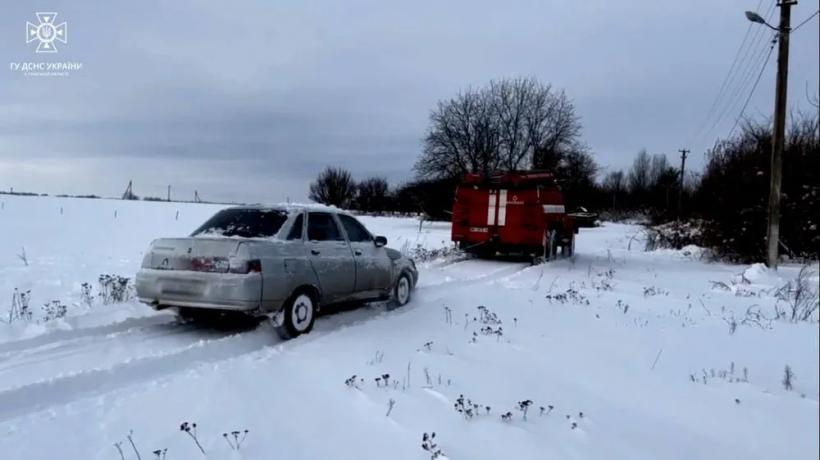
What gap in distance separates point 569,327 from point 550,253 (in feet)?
30.2

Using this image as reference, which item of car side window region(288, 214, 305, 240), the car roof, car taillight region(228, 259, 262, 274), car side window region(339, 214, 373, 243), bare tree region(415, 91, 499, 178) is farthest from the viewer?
bare tree region(415, 91, 499, 178)

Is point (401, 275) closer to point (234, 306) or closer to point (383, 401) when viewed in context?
point (234, 306)

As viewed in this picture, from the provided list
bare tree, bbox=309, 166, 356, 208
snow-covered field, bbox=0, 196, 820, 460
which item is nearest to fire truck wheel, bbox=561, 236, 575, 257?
snow-covered field, bbox=0, 196, 820, 460

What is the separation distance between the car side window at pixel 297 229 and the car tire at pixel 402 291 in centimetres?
229

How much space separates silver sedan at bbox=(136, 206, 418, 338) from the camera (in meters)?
6.12

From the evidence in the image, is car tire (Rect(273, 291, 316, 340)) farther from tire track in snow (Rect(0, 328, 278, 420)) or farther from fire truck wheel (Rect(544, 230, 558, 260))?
fire truck wheel (Rect(544, 230, 558, 260))

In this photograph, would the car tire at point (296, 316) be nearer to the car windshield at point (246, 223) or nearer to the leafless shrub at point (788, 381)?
the car windshield at point (246, 223)

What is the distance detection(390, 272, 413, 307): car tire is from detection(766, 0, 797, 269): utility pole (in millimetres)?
9456

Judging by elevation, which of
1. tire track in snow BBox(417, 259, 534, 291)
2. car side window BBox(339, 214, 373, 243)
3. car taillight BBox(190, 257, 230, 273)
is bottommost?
tire track in snow BBox(417, 259, 534, 291)

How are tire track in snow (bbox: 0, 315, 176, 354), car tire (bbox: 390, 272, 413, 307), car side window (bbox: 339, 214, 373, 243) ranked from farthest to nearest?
car tire (bbox: 390, 272, 413, 307) < car side window (bbox: 339, 214, 373, 243) < tire track in snow (bbox: 0, 315, 176, 354)

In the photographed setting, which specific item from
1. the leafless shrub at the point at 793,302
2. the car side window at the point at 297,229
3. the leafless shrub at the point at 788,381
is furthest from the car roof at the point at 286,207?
the leafless shrub at the point at 793,302

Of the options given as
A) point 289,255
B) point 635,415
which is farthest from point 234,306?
point 635,415

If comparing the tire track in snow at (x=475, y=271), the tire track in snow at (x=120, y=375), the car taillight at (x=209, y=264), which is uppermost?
the car taillight at (x=209, y=264)

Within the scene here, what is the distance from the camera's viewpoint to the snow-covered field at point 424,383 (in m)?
3.63
